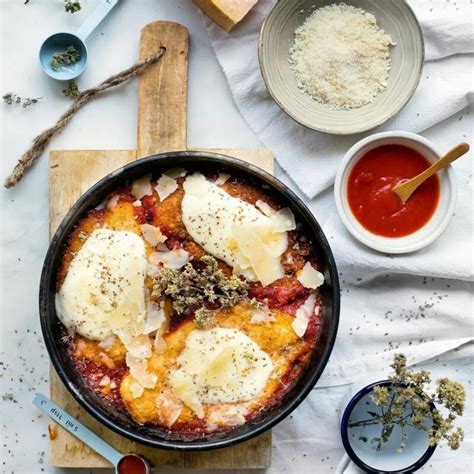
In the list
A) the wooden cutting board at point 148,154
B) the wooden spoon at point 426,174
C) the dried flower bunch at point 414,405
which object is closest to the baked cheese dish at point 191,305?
the wooden cutting board at point 148,154

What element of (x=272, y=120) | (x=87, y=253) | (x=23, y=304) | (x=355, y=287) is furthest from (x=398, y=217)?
(x=23, y=304)

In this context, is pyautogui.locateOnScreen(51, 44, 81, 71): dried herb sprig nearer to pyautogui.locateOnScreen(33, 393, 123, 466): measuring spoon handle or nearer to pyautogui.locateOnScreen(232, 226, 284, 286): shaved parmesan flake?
pyautogui.locateOnScreen(232, 226, 284, 286): shaved parmesan flake

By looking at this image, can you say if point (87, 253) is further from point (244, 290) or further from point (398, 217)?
point (398, 217)

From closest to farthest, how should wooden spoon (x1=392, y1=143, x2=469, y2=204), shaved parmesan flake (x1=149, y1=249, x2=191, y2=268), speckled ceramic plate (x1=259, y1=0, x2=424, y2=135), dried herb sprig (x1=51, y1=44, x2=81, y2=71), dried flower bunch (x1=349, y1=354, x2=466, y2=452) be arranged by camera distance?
dried flower bunch (x1=349, y1=354, x2=466, y2=452) → shaved parmesan flake (x1=149, y1=249, x2=191, y2=268) → wooden spoon (x1=392, y1=143, x2=469, y2=204) → speckled ceramic plate (x1=259, y1=0, x2=424, y2=135) → dried herb sprig (x1=51, y1=44, x2=81, y2=71)

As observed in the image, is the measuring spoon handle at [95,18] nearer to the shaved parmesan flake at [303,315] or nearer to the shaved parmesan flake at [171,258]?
the shaved parmesan flake at [171,258]

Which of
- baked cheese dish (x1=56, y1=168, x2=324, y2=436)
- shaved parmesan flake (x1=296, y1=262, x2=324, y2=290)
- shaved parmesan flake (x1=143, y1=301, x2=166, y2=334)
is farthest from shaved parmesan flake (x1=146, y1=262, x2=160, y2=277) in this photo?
shaved parmesan flake (x1=296, y1=262, x2=324, y2=290)
